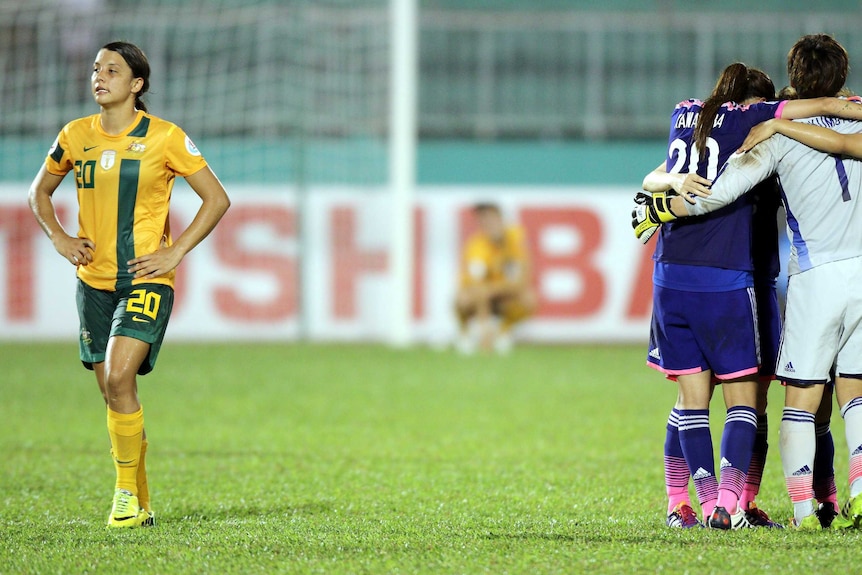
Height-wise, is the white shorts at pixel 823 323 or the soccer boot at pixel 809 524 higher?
the white shorts at pixel 823 323

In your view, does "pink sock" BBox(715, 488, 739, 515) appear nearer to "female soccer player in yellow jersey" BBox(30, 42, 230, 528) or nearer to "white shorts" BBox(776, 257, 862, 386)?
"white shorts" BBox(776, 257, 862, 386)

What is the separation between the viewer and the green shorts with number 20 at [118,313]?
4.57 metres

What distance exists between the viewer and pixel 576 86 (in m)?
17.7

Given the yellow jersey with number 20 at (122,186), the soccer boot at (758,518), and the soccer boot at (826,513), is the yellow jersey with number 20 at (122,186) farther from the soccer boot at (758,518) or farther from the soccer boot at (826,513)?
the soccer boot at (826,513)

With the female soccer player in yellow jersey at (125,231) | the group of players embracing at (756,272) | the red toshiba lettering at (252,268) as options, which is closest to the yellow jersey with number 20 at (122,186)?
the female soccer player in yellow jersey at (125,231)

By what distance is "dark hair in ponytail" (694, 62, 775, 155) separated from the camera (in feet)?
14.2

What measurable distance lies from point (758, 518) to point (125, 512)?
2.44 metres

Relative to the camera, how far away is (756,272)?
14.8 ft

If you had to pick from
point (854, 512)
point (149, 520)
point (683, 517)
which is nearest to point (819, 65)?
point (854, 512)

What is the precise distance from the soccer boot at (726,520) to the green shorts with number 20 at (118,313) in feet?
7.31

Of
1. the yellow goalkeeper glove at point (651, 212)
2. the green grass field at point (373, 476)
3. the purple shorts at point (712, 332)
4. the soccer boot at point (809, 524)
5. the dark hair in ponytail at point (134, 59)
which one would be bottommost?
the green grass field at point (373, 476)

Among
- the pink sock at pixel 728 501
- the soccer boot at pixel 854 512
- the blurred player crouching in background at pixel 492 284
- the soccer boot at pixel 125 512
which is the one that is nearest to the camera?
the soccer boot at pixel 854 512

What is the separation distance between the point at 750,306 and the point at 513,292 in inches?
393

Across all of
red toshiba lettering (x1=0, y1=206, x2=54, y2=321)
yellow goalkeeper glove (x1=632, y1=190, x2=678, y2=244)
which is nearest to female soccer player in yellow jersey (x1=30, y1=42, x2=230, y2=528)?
yellow goalkeeper glove (x1=632, y1=190, x2=678, y2=244)
